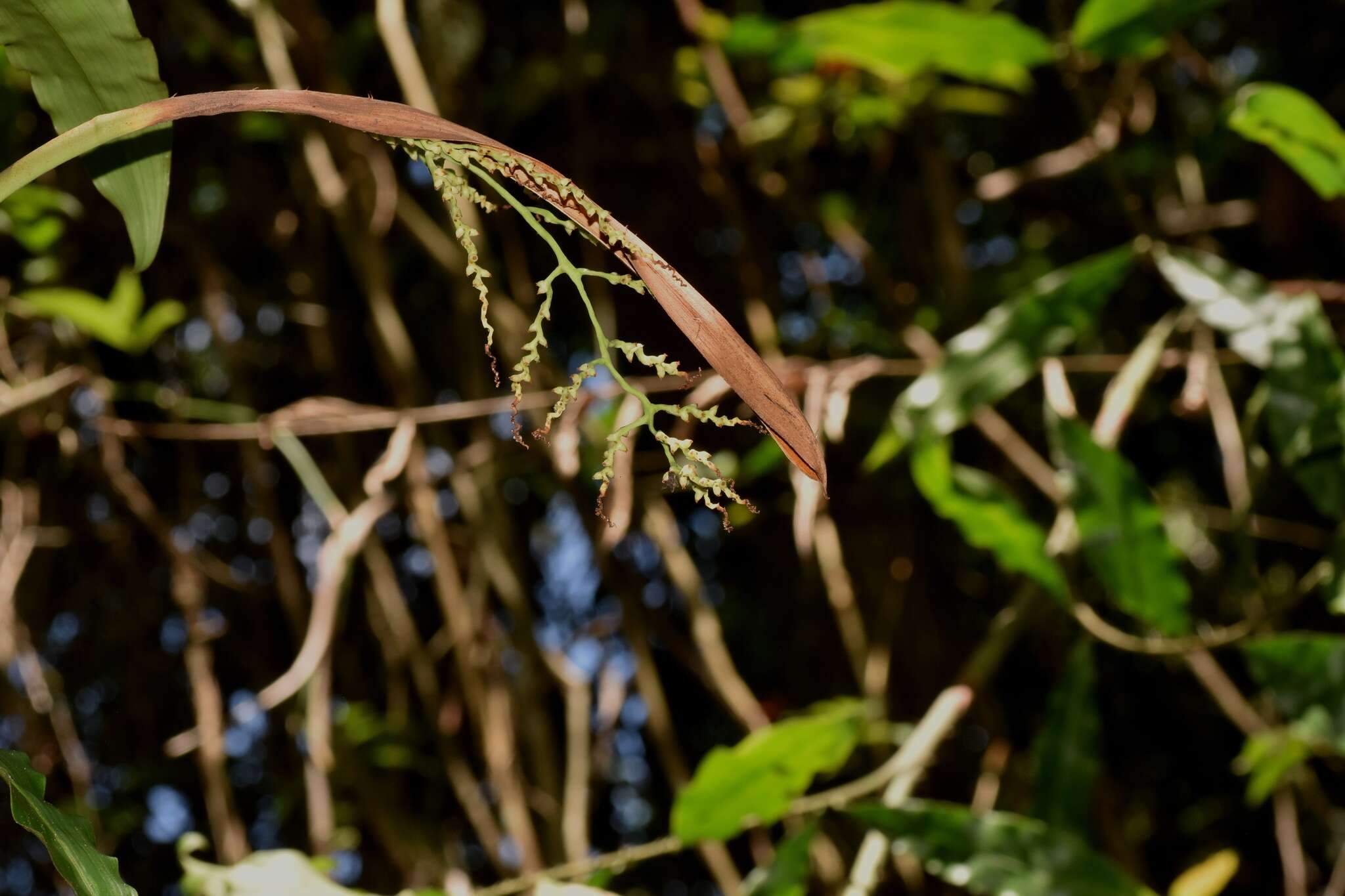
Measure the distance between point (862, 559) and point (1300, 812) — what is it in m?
0.62

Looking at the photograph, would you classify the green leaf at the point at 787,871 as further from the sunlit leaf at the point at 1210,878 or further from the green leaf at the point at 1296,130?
the green leaf at the point at 1296,130

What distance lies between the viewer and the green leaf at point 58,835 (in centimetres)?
33

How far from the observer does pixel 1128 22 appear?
83 cm

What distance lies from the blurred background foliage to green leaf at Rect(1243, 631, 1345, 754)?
51 millimetres

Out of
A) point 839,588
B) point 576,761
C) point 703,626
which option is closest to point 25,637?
point 576,761

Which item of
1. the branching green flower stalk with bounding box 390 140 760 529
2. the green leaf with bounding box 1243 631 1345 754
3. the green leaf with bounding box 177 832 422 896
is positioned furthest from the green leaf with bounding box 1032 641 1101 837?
the branching green flower stalk with bounding box 390 140 760 529

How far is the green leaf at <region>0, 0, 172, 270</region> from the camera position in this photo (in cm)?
40

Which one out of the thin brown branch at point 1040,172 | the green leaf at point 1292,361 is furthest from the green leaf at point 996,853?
the thin brown branch at point 1040,172

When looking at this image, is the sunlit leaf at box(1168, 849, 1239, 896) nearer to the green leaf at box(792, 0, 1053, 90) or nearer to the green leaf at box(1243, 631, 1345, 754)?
the green leaf at box(1243, 631, 1345, 754)

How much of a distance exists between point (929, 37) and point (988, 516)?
374mm

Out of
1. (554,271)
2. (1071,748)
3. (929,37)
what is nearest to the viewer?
(554,271)

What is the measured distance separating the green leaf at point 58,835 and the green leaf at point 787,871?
0.40 meters

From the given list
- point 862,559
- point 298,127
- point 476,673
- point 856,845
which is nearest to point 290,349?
point 298,127

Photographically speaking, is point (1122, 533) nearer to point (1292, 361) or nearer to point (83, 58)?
point (1292, 361)
